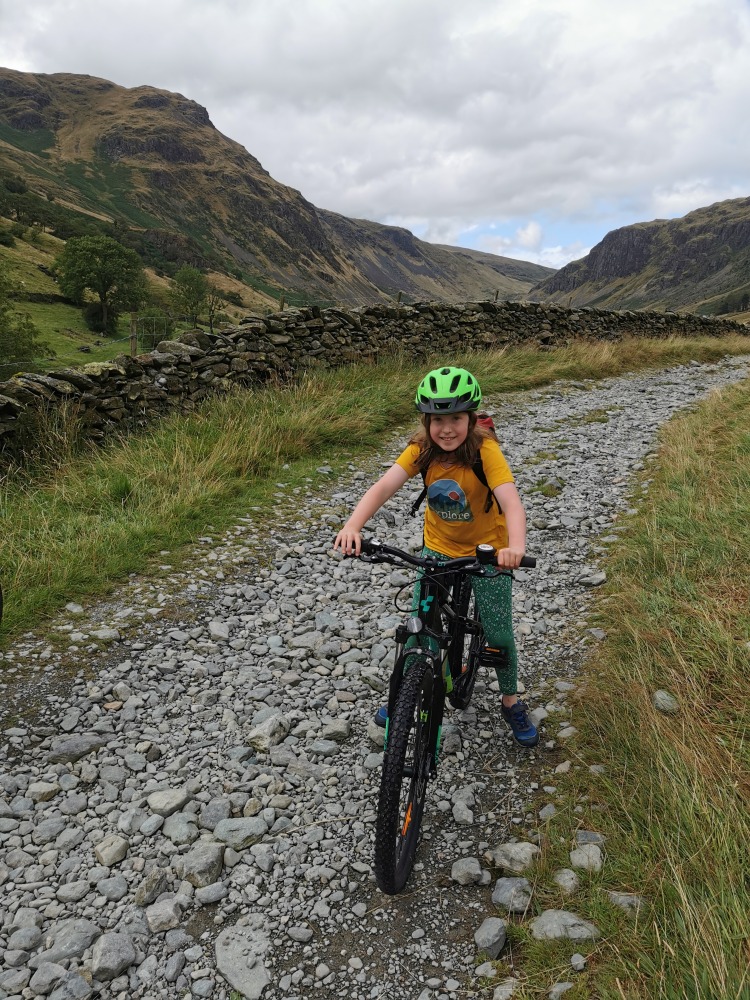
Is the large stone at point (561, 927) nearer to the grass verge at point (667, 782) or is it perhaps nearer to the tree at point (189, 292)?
the grass verge at point (667, 782)

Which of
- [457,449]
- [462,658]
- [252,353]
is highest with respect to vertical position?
[252,353]

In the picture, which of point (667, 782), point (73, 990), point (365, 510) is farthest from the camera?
point (365, 510)

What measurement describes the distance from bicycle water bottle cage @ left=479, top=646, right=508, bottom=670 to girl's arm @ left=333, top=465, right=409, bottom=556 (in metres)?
1.23

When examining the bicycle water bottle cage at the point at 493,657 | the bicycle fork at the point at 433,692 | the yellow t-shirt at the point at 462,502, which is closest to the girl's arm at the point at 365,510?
the yellow t-shirt at the point at 462,502

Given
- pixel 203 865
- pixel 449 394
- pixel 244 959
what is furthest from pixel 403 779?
pixel 449 394

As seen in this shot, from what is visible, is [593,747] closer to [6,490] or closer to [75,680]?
[75,680]

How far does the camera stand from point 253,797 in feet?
10.9

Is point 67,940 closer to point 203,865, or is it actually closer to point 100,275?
point 203,865

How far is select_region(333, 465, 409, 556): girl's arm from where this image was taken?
9.55 feet

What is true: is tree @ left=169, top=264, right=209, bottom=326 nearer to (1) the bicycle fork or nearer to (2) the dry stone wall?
(2) the dry stone wall

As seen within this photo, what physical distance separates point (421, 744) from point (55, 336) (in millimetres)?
70148

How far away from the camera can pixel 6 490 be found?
6.77m

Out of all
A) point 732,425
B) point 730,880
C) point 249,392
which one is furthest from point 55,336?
point 730,880

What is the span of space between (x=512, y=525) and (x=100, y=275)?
277 feet
